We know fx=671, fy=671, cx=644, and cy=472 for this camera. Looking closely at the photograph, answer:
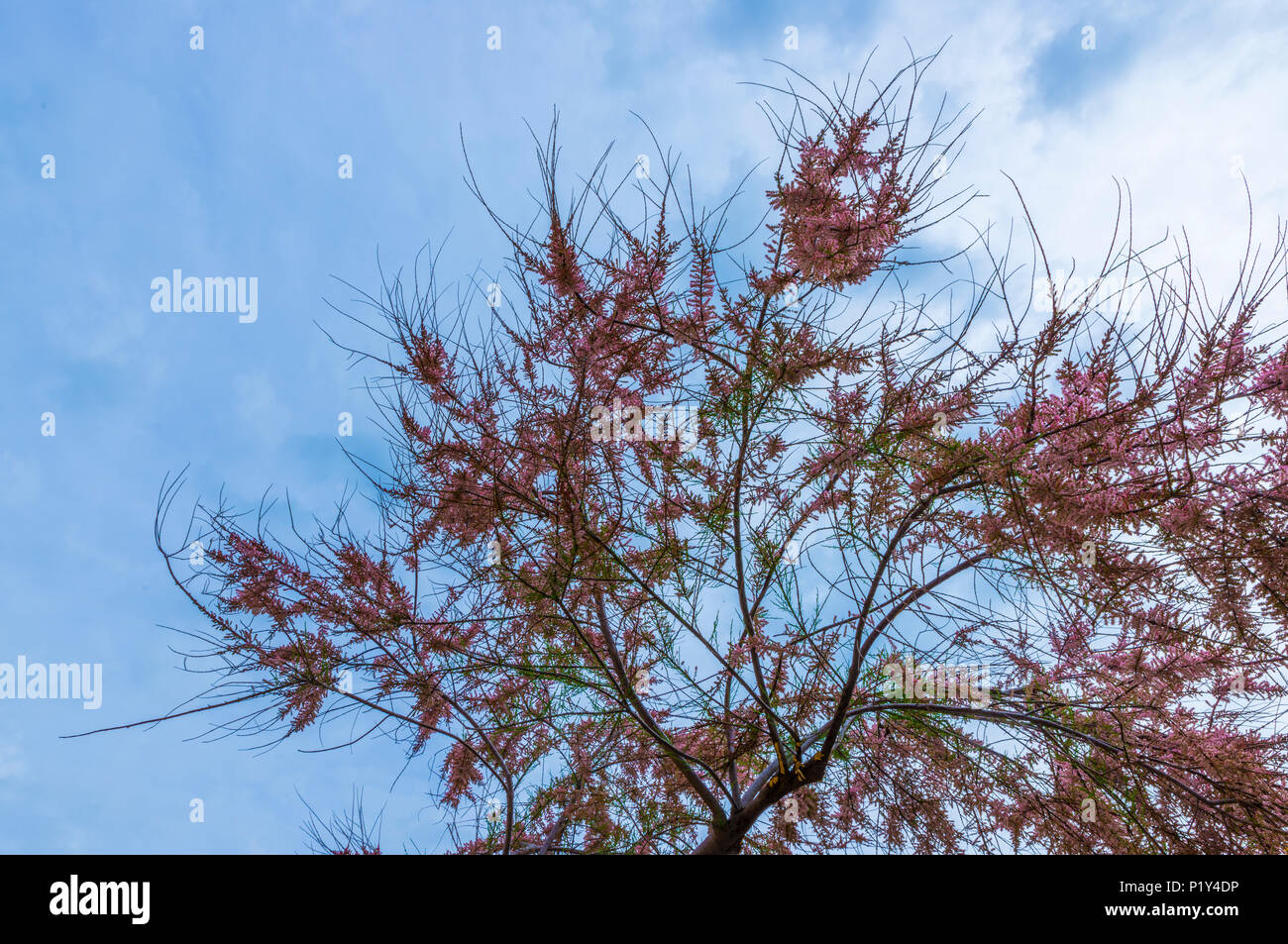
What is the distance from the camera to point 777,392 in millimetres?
4207

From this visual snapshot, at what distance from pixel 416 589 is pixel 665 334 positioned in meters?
2.84

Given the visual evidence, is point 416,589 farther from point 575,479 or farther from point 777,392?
point 777,392

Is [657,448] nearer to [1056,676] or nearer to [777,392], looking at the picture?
[777,392]

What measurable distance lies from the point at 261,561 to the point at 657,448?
336cm

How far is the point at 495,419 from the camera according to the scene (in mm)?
4566
